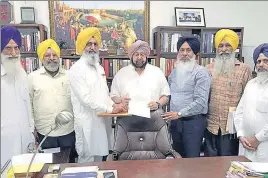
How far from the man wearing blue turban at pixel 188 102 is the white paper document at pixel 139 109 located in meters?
0.30

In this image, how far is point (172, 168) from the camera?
1.66 metres

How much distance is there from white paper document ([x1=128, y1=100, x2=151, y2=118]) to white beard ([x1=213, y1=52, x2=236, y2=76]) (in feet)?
2.77

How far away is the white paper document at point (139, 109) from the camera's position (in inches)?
85.0

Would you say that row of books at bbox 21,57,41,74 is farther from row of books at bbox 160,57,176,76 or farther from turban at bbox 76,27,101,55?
row of books at bbox 160,57,176,76

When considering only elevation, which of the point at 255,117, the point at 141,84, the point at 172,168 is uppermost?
the point at 141,84

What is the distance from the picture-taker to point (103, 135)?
2.60 m

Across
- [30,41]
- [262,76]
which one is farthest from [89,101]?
[30,41]

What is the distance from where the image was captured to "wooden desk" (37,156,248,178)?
1.56 metres

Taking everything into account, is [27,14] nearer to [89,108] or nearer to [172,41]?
[89,108]

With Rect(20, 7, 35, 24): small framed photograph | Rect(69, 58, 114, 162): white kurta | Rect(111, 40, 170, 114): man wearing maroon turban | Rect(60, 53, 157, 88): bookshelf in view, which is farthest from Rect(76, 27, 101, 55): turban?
Rect(20, 7, 35, 24): small framed photograph

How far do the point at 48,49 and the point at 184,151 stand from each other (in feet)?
5.47

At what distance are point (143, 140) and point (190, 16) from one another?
232 centimetres

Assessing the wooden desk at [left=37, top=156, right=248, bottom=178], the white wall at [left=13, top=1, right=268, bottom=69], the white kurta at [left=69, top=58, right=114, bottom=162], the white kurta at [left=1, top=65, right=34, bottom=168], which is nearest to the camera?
the wooden desk at [left=37, top=156, right=248, bottom=178]

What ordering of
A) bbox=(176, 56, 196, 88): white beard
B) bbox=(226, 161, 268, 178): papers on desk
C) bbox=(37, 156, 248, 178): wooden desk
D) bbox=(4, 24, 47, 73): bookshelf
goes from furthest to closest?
bbox=(4, 24, 47, 73): bookshelf → bbox=(176, 56, 196, 88): white beard → bbox=(37, 156, 248, 178): wooden desk → bbox=(226, 161, 268, 178): papers on desk
